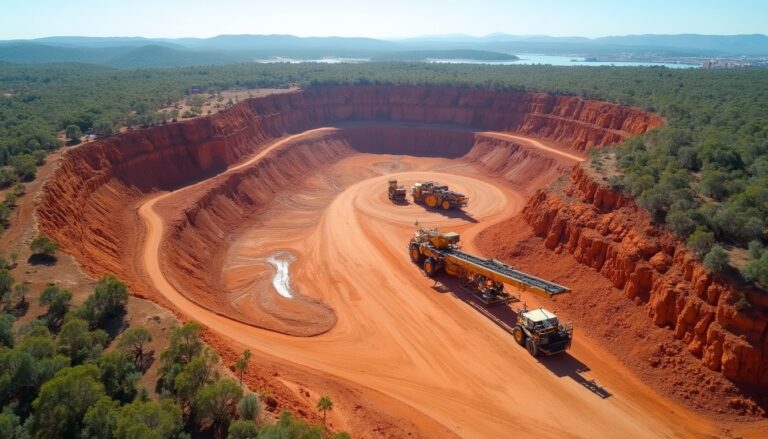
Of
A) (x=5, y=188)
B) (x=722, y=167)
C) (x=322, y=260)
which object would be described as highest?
(x=722, y=167)

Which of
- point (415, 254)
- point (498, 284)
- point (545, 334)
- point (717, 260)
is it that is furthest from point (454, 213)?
point (717, 260)

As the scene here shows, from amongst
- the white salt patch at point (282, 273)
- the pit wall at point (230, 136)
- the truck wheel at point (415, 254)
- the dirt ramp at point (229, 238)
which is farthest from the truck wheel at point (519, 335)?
the pit wall at point (230, 136)

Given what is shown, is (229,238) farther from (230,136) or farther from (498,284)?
(498,284)

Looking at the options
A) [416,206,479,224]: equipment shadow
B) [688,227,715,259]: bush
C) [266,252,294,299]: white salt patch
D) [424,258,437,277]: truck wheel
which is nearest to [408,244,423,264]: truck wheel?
[424,258,437,277]: truck wheel

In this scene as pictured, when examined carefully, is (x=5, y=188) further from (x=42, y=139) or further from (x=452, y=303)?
(x=452, y=303)

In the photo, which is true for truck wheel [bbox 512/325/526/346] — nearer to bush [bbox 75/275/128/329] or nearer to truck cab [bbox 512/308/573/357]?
truck cab [bbox 512/308/573/357]

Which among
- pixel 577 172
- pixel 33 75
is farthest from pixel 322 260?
pixel 33 75
